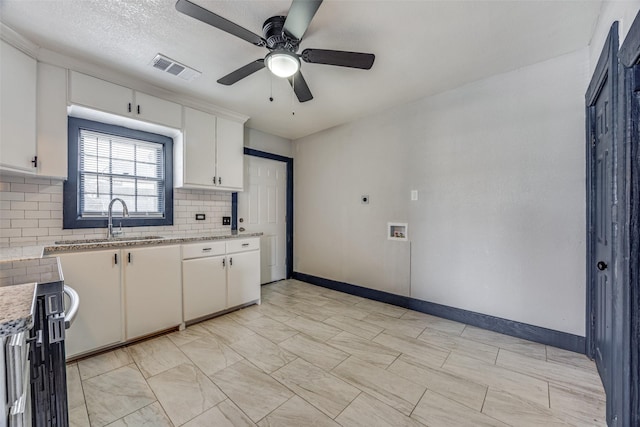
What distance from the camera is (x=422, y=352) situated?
2.18 meters

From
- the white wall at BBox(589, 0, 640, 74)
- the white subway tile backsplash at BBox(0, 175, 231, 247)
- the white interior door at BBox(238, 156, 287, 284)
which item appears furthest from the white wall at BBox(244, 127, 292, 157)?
the white wall at BBox(589, 0, 640, 74)

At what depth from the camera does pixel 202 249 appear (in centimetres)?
278

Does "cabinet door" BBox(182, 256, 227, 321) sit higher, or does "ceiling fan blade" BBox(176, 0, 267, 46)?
"ceiling fan blade" BBox(176, 0, 267, 46)

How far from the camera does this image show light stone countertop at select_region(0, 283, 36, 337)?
54cm

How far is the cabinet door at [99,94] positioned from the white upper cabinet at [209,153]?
0.57m

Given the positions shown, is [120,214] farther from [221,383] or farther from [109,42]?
[221,383]

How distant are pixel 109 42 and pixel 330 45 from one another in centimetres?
172

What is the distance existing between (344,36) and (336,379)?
2.51 m

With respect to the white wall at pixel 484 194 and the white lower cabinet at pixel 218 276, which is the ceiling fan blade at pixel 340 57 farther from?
the white lower cabinet at pixel 218 276

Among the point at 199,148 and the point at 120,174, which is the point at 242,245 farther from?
the point at 120,174

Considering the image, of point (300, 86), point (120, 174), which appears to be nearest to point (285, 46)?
point (300, 86)

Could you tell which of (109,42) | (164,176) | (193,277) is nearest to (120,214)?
(164,176)

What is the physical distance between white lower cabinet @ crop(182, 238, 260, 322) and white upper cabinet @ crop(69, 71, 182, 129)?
1.39m

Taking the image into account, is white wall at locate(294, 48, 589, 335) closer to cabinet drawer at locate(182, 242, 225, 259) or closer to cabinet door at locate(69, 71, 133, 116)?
cabinet drawer at locate(182, 242, 225, 259)
